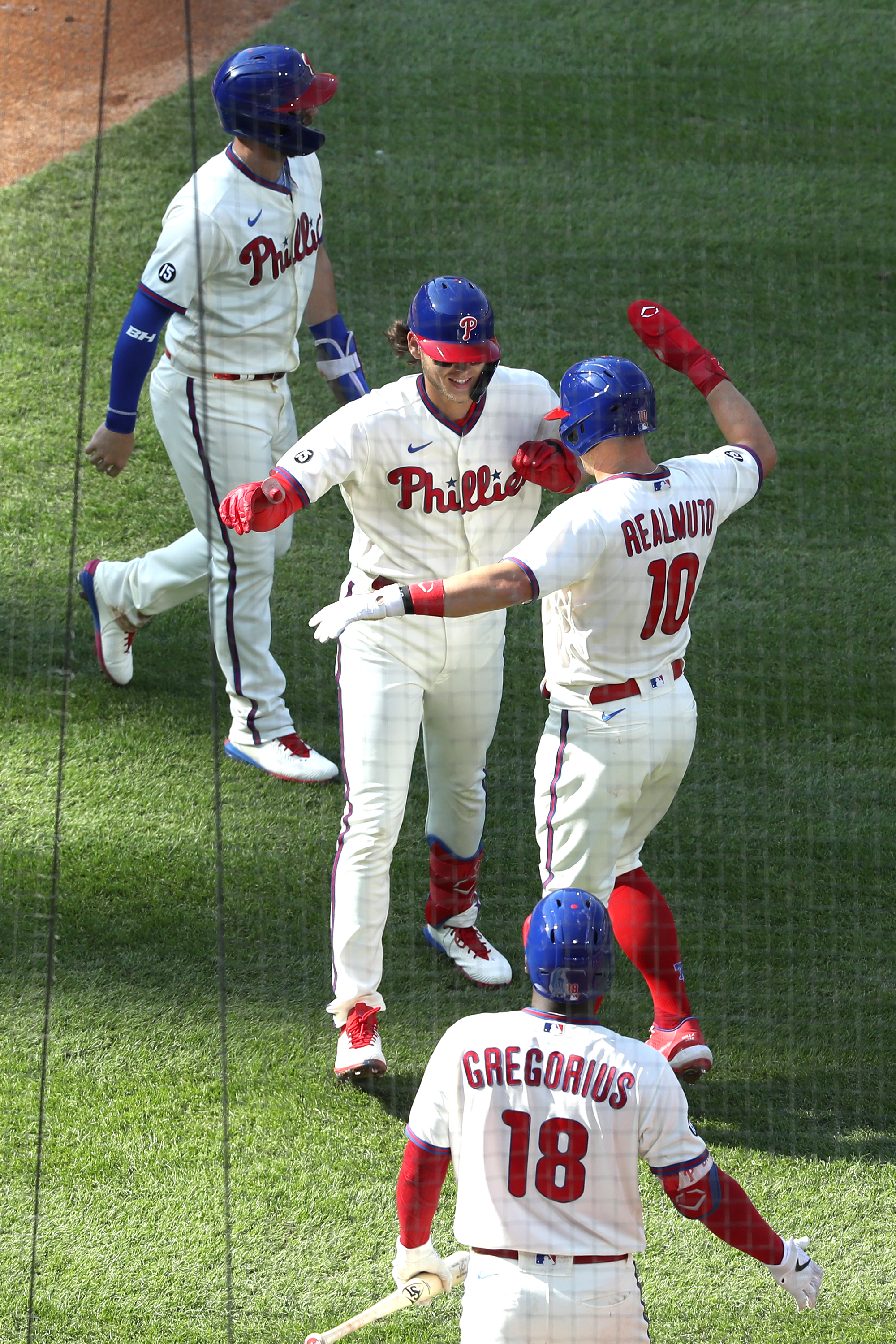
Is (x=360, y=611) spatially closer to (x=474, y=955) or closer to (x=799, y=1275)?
(x=474, y=955)

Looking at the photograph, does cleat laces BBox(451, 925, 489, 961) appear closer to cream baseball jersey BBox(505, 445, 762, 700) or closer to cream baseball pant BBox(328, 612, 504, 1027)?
cream baseball pant BBox(328, 612, 504, 1027)

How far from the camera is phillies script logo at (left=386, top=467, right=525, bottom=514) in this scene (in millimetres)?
3354

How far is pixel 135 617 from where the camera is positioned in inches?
189

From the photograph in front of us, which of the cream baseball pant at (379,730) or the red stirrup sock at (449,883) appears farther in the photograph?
the red stirrup sock at (449,883)

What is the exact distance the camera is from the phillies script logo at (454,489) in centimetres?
335

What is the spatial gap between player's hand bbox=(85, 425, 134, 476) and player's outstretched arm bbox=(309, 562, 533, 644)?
153cm

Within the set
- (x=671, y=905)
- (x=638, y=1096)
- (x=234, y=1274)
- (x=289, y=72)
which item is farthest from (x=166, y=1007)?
(x=289, y=72)

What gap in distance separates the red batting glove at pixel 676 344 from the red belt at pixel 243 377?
4.23 ft

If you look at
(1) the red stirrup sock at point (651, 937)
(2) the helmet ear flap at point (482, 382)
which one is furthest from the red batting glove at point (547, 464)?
(1) the red stirrup sock at point (651, 937)

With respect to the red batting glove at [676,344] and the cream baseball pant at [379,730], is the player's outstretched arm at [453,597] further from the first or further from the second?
the red batting glove at [676,344]

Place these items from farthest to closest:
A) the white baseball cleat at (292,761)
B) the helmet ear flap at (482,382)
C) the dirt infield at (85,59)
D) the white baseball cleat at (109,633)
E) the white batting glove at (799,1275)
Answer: the dirt infield at (85,59) → the white baseball cleat at (109,633) → the white baseball cleat at (292,761) → the helmet ear flap at (482,382) → the white batting glove at (799,1275)

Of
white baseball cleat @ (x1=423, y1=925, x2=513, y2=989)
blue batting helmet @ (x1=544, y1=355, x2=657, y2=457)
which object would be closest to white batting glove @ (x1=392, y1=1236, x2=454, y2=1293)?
white baseball cleat @ (x1=423, y1=925, x2=513, y2=989)

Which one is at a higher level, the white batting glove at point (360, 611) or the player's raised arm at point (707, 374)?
the player's raised arm at point (707, 374)

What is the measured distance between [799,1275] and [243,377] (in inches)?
115
